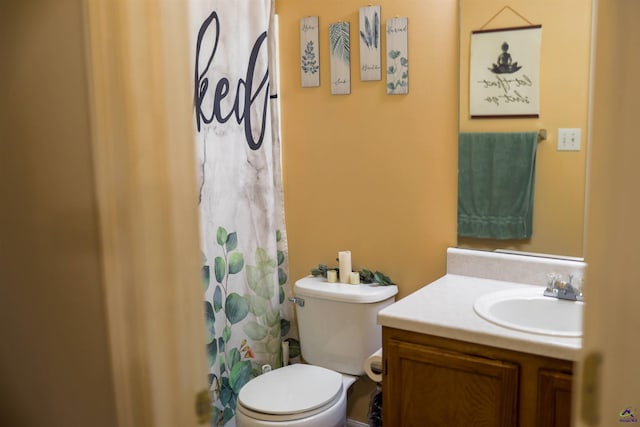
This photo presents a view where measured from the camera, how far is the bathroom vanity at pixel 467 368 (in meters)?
1.78

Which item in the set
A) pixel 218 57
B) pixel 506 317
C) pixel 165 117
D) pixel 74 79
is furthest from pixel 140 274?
pixel 218 57

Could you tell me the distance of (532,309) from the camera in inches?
85.1

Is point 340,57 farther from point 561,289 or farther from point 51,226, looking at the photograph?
point 51,226

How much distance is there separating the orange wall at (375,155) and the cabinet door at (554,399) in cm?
81

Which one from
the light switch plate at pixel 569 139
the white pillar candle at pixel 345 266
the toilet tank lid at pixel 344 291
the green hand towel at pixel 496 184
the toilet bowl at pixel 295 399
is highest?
the light switch plate at pixel 569 139

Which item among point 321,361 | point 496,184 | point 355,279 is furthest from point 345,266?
point 496,184

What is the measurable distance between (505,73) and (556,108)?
22cm

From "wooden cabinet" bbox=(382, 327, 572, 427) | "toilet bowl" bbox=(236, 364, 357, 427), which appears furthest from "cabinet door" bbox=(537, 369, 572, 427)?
"toilet bowl" bbox=(236, 364, 357, 427)

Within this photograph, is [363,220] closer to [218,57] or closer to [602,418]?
[218,57]

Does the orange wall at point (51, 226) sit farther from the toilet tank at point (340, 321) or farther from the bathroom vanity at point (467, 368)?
the toilet tank at point (340, 321)

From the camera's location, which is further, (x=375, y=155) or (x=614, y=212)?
(x=375, y=155)

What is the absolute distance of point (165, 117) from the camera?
3.44ft

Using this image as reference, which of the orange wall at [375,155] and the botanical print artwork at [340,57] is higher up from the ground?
the botanical print artwork at [340,57]

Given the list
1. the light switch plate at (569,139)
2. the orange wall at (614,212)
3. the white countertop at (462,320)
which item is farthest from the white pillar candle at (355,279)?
the orange wall at (614,212)
